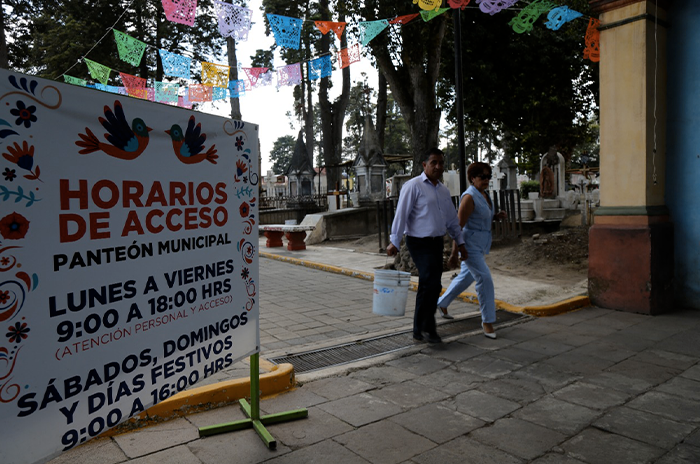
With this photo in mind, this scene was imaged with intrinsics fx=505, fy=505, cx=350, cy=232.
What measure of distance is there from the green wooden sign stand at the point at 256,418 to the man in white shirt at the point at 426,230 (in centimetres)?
193

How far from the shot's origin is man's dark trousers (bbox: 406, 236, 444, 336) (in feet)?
15.7

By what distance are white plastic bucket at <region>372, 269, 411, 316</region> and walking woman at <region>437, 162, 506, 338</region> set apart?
0.62 metres

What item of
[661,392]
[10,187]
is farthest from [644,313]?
[10,187]

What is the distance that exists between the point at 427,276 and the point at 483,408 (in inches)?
63.7

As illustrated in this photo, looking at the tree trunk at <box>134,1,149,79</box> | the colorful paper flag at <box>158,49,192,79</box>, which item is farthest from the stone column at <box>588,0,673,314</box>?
the tree trunk at <box>134,1,149,79</box>

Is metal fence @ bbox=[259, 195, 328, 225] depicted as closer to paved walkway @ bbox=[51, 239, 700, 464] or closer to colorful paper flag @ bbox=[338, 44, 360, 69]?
colorful paper flag @ bbox=[338, 44, 360, 69]

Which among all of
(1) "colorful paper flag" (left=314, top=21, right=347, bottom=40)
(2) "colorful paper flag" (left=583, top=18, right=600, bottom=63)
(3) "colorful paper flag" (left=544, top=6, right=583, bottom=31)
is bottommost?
(2) "colorful paper flag" (left=583, top=18, right=600, bottom=63)

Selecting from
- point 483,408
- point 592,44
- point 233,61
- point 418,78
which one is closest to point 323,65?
point 418,78

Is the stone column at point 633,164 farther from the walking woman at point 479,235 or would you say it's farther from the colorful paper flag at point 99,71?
the colorful paper flag at point 99,71

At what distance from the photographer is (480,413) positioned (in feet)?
10.8

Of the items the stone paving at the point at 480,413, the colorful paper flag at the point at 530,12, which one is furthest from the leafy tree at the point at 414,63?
the stone paving at the point at 480,413

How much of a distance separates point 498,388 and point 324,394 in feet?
4.22

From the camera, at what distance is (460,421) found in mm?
3189

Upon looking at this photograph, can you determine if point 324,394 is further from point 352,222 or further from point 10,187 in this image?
point 352,222
